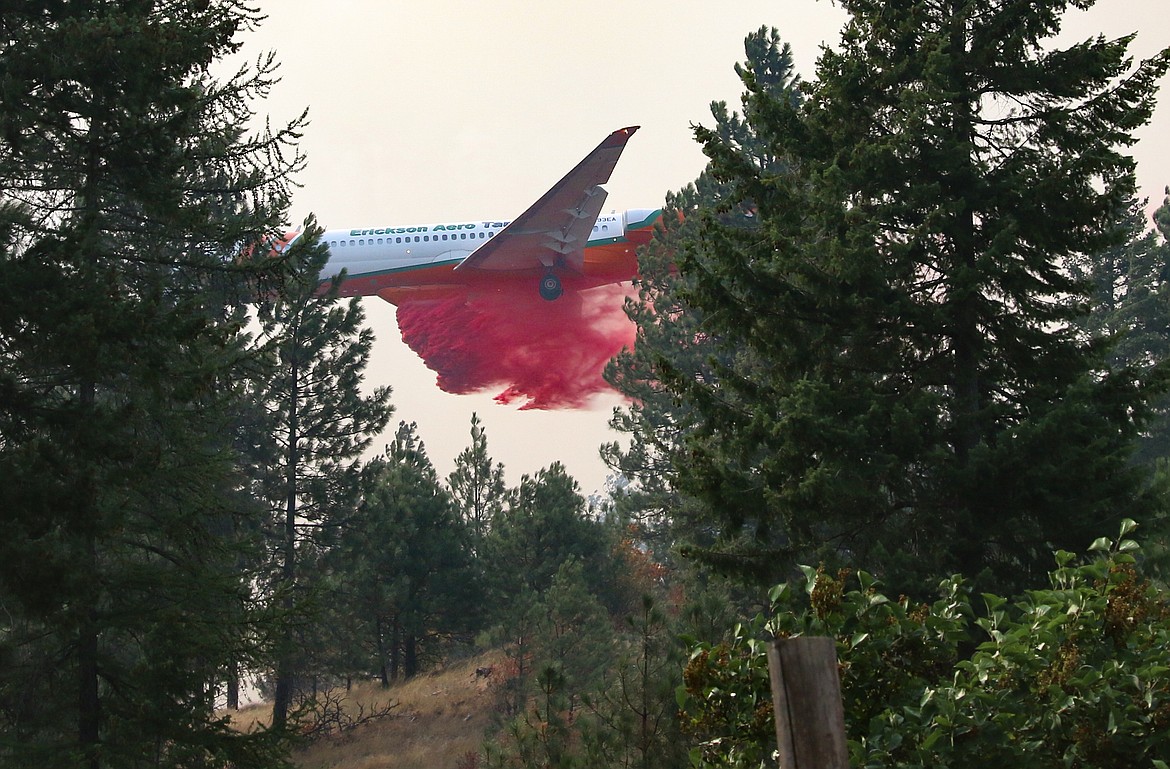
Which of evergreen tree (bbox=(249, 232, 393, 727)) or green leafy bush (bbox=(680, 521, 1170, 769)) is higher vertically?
evergreen tree (bbox=(249, 232, 393, 727))

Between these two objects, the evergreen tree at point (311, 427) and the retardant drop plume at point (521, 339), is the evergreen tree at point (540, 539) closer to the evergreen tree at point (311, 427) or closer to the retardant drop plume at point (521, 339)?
the evergreen tree at point (311, 427)

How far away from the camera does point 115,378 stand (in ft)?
42.0

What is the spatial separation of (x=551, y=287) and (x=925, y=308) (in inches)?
1568

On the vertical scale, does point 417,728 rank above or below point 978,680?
below

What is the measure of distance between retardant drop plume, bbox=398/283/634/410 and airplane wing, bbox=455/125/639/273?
3288mm

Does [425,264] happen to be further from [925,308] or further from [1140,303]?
[925,308]

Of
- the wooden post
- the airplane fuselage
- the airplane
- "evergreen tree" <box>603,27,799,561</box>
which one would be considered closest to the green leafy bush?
the wooden post

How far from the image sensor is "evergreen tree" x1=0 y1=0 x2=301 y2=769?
1053 cm

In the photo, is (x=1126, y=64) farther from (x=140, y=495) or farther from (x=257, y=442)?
(x=257, y=442)

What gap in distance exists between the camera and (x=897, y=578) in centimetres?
1123

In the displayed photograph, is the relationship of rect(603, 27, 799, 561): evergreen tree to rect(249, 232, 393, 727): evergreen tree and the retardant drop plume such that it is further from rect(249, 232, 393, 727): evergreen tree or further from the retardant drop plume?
the retardant drop plume

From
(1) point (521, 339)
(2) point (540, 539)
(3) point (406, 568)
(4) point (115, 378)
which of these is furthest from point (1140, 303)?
(4) point (115, 378)

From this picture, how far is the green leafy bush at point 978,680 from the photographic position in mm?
5250

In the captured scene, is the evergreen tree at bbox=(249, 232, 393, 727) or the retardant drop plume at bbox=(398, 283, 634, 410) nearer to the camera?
the evergreen tree at bbox=(249, 232, 393, 727)
